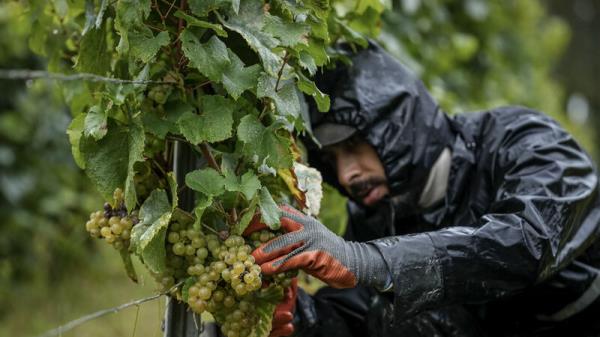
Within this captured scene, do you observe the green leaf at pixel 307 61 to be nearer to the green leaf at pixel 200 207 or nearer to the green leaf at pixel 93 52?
the green leaf at pixel 200 207

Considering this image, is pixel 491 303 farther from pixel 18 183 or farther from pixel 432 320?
pixel 18 183

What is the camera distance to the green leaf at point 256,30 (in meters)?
1.73

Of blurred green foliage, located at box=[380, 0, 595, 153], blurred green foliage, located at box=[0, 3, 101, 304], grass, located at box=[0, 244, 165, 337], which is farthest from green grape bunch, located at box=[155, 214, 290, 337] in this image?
blurred green foliage, located at box=[0, 3, 101, 304]

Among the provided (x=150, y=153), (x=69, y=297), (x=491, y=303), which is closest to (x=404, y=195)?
(x=491, y=303)

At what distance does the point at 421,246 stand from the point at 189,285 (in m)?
0.57

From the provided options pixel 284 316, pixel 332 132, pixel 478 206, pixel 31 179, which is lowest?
pixel 31 179

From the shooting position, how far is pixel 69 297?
5.35m

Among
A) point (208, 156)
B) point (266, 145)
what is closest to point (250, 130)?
point (266, 145)

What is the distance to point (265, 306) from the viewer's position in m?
1.98

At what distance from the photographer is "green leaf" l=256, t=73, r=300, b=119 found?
69.0 inches

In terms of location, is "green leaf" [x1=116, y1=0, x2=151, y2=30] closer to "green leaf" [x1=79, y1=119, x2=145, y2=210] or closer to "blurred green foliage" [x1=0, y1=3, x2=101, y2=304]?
"green leaf" [x1=79, y1=119, x2=145, y2=210]

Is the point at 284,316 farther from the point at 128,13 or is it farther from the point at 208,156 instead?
the point at 128,13

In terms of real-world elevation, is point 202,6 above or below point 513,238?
above

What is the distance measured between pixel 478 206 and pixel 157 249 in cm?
116
